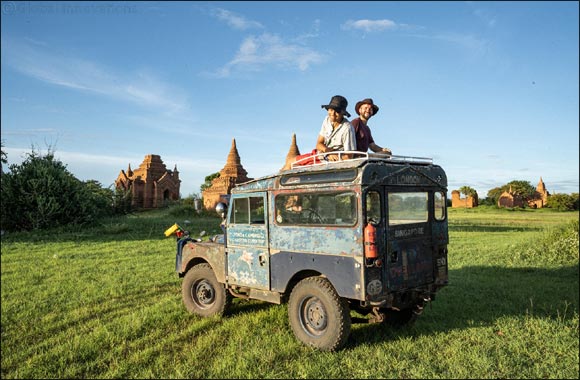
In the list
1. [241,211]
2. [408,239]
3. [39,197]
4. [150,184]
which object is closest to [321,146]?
[241,211]

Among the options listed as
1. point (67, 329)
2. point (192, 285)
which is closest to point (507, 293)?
point (192, 285)

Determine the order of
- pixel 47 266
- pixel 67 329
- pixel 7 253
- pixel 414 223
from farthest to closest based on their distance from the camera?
pixel 7 253
pixel 47 266
pixel 67 329
pixel 414 223

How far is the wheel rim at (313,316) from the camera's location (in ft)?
17.8

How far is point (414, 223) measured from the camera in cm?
575

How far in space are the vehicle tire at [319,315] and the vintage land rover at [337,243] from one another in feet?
0.05

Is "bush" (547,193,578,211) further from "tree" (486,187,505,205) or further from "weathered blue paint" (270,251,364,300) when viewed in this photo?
"weathered blue paint" (270,251,364,300)

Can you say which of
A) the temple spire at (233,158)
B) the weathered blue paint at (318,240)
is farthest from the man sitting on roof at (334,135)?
the temple spire at (233,158)

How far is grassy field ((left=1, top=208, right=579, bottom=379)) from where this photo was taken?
15.8ft

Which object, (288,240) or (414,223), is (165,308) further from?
(414,223)

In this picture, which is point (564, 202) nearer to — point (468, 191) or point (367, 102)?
point (468, 191)

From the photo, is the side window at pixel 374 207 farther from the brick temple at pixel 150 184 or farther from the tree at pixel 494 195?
the tree at pixel 494 195

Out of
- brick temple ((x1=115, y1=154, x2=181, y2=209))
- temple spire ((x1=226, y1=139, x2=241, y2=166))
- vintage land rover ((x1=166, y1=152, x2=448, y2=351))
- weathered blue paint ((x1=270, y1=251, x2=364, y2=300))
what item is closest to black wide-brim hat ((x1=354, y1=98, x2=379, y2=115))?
vintage land rover ((x1=166, y1=152, x2=448, y2=351))

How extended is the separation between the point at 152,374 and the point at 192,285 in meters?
2.58

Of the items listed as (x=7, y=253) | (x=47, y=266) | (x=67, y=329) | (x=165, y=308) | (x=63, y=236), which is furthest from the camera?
(x=63, y=236)
